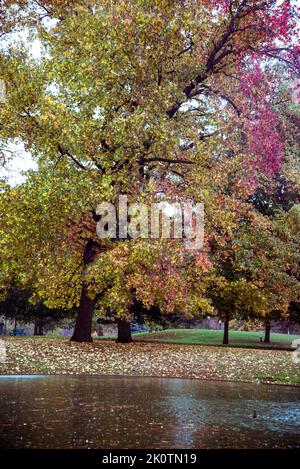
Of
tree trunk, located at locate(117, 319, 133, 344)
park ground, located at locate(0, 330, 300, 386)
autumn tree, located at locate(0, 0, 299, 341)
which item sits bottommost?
park ground, located at locate(0, 330, 300, 386)

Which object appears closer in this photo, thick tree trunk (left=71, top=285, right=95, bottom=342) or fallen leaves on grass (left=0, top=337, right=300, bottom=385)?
fallen leaves on grass (left=0, top=337, right=300, bottom=385)

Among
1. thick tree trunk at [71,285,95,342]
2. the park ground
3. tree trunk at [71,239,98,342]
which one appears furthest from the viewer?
thick tree trunk at [71,285,95,342]

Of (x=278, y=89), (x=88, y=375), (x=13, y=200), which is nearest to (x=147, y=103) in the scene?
(x=13, y=200)

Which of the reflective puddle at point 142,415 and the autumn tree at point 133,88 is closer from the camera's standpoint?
the reflective puddle at point 142,415

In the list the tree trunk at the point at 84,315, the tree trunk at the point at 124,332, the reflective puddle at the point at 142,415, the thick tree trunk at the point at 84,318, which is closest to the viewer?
the reflective puddle at the point at 142,415

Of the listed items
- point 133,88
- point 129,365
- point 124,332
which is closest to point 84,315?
point 129,365

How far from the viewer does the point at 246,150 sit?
95.3 ft

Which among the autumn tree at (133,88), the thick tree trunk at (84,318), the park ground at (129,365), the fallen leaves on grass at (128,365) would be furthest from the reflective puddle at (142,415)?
the thick tree trunk at (84,318)

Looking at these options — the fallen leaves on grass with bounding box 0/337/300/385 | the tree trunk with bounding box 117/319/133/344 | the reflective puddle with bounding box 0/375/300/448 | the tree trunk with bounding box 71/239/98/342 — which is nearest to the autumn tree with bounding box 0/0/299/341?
the tree trunk with bounding box 71/239/98/342

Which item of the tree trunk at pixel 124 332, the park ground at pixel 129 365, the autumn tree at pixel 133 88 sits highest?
the autumn tree at pixel 133 88

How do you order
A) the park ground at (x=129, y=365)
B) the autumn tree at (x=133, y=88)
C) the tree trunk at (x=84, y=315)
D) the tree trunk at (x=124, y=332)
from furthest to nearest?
the tree trunk at (x=124, y=332)
the tree trunk at (x=84, y=315)
the autumn tree at (x=133, y=88)
the park ground at (x=129, y=365)

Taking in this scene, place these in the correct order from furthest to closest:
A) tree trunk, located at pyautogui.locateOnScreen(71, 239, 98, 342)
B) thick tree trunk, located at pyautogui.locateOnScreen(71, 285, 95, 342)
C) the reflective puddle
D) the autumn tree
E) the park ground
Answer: thick tree trunk, located at pyautogui.locateOnScreen(71, 285, 95, 342)
tree trunk, located at pyautogui.locateOnScreen(71, 239, 98, 342)
the autumn tree
the park ground
the reflective puddle

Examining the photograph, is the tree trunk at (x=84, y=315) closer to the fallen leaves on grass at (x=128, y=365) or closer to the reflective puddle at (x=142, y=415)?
the fallen leaves on grass at (x=128, y=365)

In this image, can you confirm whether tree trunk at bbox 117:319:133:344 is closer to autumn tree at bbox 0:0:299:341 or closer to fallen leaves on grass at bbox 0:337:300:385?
fallen leaves on grass at bbox 0:337:300:385
